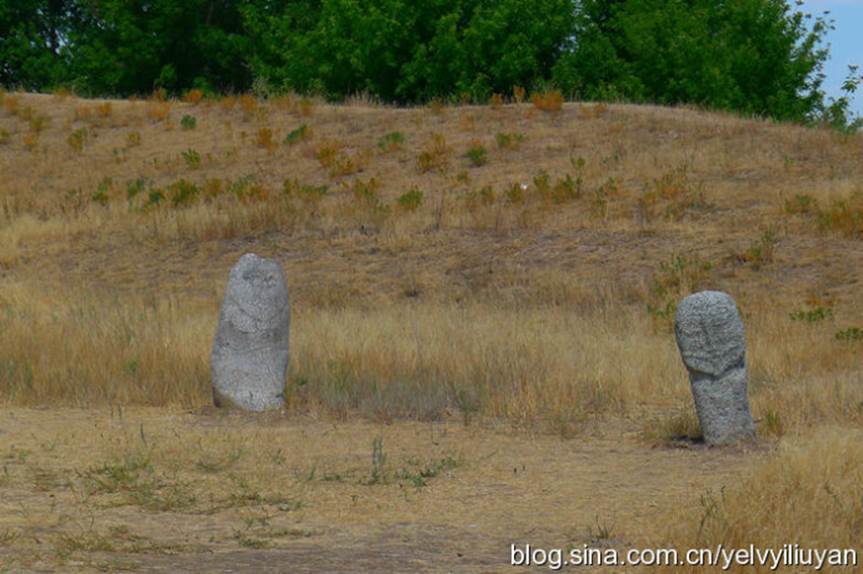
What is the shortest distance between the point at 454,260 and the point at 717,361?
40.1 feet

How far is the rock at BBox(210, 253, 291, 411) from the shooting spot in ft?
43.5

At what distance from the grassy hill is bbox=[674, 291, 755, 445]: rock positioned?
44 cm

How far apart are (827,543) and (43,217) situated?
75.2ft

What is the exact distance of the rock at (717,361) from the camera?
11.2 metres

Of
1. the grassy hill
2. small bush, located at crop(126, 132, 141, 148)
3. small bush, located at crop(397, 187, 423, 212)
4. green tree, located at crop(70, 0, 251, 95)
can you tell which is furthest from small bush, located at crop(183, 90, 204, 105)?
green tree, located at crop(70, 0, 251, 95)

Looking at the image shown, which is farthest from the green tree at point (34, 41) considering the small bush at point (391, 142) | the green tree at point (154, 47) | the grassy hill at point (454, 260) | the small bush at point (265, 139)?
the small bush at point (391, 142)

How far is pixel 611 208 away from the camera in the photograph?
24703 millimetres

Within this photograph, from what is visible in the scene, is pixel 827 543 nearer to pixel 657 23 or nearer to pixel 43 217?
pixel 43 217

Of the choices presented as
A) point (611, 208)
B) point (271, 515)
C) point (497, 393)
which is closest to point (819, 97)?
point (611, 208)

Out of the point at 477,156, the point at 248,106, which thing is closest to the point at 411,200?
the point at 477,156

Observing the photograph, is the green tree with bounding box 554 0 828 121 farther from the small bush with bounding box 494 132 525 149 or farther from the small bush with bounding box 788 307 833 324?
the small bush with bounding box 788 307 833 324

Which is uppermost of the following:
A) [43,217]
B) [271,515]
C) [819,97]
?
[819,97]

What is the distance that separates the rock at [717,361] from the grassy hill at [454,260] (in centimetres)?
44

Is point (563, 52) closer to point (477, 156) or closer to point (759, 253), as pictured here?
point (477, 156)
